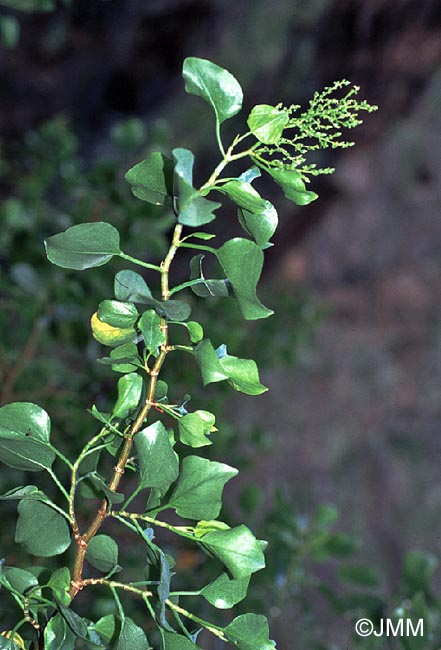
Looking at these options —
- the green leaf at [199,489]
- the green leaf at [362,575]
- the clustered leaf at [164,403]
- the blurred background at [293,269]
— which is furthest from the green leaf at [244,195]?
the green leaf at [362,575]

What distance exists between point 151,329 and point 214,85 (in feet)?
0.33

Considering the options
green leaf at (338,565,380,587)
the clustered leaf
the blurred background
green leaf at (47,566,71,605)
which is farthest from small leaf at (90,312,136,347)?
green leaf at (338,565,380,587)

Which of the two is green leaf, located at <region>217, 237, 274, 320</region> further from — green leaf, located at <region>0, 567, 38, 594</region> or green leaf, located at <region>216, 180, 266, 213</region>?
green leaf, located at <region>0, 567, 38, 594</region>

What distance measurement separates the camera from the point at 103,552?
1.12 ft

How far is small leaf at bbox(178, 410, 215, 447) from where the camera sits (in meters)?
0.31

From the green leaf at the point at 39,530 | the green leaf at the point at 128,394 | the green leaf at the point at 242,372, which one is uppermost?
the green leaf at the point at 242,372

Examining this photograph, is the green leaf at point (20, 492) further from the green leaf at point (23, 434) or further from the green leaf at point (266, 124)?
the green leaf at point (266, 124)

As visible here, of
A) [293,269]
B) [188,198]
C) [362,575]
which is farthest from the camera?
[293,269]

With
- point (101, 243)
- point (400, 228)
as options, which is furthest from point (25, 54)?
point (101, 243)

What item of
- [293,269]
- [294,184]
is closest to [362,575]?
[294,184]

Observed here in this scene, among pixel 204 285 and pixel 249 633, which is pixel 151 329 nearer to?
pixel 204 285

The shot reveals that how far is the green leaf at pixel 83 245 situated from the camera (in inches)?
11.4

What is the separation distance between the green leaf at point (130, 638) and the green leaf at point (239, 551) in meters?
0.05

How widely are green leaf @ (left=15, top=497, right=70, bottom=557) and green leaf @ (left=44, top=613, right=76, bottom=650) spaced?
28 millimetres
